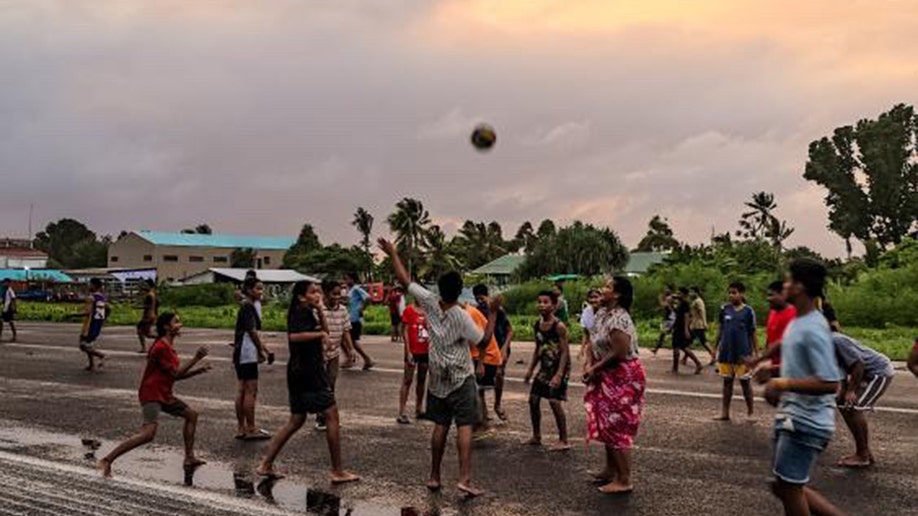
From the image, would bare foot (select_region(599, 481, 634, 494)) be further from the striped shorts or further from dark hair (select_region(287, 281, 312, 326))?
dark hair (select_region(287, 281, 312, 326))

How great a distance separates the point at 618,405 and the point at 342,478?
2372 millimetres

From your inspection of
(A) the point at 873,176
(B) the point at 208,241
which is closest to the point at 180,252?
(B) the point at 208,241

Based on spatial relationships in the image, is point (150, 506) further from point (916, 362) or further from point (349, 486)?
point (916, 362)

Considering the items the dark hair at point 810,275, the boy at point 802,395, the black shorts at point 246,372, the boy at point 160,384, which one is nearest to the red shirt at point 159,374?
the boy at point 160,384

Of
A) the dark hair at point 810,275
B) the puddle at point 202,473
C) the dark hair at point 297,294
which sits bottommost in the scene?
the puddle at point 202,473

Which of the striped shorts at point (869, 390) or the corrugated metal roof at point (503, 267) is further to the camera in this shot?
the corrugated metal roof at point (503, 267)

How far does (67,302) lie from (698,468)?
60.0m

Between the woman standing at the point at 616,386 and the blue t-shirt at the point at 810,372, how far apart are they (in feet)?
7.71

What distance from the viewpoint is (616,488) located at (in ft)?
23.1

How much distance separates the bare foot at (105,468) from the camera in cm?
757

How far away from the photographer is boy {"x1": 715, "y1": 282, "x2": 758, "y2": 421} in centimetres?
1075

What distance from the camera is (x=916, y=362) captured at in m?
6.17

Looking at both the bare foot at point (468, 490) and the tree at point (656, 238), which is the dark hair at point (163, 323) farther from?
the tree at point (656, 238)

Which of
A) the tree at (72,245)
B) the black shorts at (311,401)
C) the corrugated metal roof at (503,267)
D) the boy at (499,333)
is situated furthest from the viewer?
the tree at (72,245)
